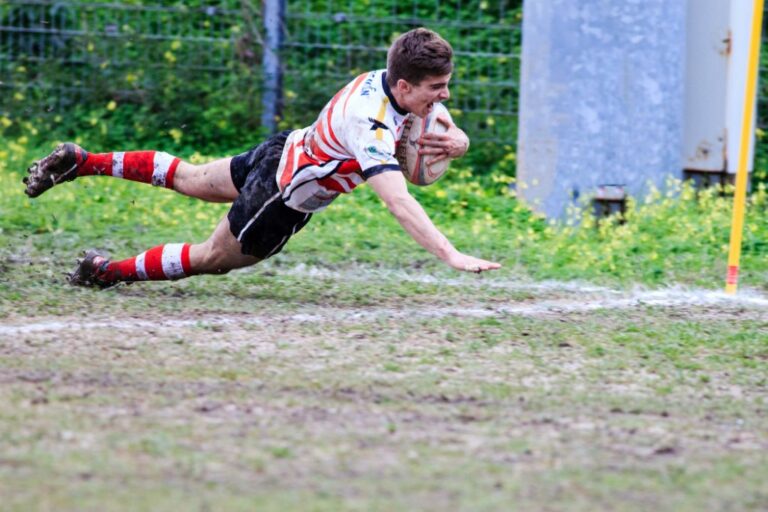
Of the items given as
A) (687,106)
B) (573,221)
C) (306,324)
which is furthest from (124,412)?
(687,106)

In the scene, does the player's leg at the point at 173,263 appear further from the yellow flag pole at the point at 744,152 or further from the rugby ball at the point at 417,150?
the yellow flag pole at the point at 744,152

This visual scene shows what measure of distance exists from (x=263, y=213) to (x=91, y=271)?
3.23 feet

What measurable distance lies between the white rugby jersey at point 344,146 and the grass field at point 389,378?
0.59 m

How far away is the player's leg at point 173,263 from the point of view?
6.34 metres

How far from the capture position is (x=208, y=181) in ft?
21.4

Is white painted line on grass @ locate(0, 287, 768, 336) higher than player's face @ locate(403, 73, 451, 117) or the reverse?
the reverse

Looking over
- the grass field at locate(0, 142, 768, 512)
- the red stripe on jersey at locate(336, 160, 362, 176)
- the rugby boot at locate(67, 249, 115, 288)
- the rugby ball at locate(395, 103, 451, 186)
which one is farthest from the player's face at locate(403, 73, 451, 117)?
the rugby boot at locate(67, 249, 115, 288)

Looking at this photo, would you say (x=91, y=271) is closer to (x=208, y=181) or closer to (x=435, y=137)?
(x=208, y=181)

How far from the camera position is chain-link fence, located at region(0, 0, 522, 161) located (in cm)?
1102

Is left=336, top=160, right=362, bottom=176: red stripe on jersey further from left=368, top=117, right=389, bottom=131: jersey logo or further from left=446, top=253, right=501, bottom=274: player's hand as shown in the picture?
left=446, top=253, right=501, bottom=274: player's hand

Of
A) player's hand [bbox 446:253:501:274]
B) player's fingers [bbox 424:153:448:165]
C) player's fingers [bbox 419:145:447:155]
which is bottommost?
player's hand [bbox 446:253:501:274]

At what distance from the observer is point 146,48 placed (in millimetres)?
11414

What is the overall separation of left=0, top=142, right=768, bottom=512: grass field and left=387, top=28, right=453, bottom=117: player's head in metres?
1.01

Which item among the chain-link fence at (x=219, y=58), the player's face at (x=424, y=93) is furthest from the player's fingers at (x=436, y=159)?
the chain-link fence at (x=219, y=58)
